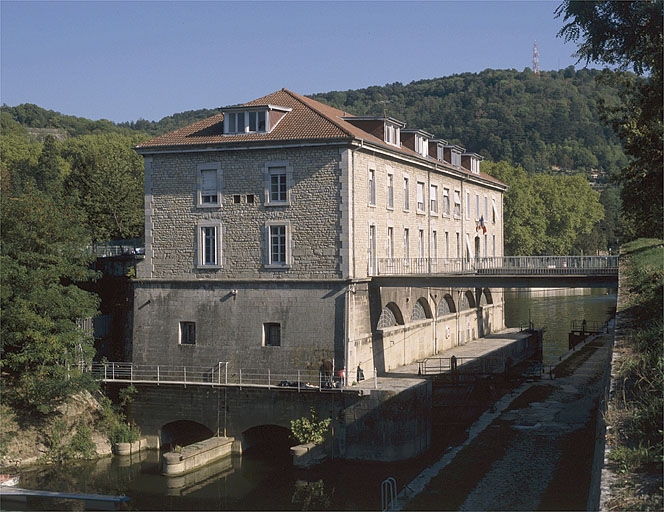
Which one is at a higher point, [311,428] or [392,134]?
[392,134]

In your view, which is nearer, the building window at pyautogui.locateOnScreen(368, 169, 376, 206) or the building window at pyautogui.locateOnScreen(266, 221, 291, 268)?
the building window at pyautogui.locateOnScreen(266, 221, 291, 268)

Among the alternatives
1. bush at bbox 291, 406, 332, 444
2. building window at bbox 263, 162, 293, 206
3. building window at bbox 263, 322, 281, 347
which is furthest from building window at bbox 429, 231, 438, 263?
bush at bbox 291, 406, 332, 444

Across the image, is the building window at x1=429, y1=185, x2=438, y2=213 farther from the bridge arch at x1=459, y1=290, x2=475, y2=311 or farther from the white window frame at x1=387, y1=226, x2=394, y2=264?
the bridge arch at x1=459, y1=290, x2=475, y2=311

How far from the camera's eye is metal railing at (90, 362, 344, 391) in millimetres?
33219

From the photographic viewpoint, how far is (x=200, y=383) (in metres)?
33.3

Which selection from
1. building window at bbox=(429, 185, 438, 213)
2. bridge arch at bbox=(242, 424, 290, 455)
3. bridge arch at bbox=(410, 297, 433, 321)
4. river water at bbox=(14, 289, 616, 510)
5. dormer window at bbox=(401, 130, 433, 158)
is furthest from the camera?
building window at bbox=(429, 185, 438, 213)

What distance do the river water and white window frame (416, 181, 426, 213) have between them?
14.3 meters

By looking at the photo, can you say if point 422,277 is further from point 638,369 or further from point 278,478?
point 638,369

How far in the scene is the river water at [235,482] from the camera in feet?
90.3

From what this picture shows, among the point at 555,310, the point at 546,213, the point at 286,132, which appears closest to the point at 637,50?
the point at 286,132

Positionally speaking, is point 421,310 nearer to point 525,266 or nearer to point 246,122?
point 525,266

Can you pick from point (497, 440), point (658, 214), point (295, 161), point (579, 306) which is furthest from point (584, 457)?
point (579, 306)

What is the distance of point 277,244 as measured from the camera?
116 ft

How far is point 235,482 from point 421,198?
1829 centimetres
